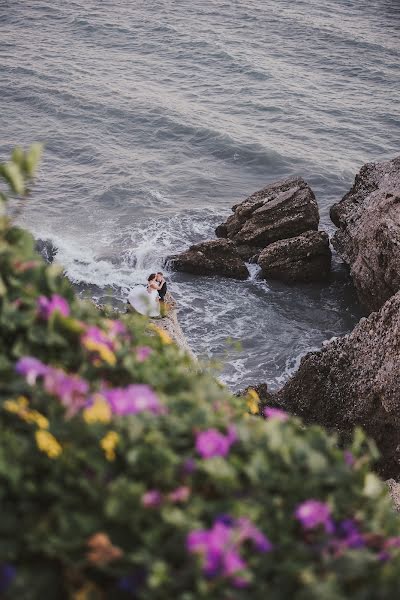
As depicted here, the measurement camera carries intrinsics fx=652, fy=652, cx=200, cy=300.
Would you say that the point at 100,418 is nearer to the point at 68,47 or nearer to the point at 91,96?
the point at 91,96

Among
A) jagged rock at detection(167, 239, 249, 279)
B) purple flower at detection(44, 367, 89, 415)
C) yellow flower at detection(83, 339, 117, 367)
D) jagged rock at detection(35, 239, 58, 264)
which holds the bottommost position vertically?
jagged rock at detection(35, 239, 58, 264)

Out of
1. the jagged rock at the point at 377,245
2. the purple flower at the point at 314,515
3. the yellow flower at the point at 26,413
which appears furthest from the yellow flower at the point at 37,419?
the jagged rock at the point at 377,245

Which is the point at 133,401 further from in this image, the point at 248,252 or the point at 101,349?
the point at 248,252

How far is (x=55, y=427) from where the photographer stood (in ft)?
8.03

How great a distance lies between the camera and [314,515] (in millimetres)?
2338

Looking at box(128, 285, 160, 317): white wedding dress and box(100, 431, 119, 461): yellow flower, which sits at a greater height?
box(100, 431, 119, 461): yellow flower

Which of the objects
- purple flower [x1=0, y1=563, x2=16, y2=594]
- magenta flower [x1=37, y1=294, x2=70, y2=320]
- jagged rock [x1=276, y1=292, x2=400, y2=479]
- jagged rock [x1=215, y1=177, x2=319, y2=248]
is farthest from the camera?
jagged rock [x1=215, y1=177, x2=319, y2=248]

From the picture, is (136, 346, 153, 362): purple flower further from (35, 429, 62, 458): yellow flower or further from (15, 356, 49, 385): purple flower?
(35, 429, 62, 458): yellow flower

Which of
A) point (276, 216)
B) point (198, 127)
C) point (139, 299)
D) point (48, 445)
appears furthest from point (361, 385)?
point (198, 127)

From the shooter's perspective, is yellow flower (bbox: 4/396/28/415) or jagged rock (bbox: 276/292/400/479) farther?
jagged rock (bbox: 276/292/400/479)

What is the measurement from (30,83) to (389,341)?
97.0ft

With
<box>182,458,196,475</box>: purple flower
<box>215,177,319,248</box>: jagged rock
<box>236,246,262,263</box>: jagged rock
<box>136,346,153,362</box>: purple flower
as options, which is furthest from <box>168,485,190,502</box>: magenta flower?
<box>236,246,262,263</box>: jagged rock

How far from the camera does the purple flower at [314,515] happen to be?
2.33 metres

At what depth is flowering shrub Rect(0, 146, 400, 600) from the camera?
2.11 metres
